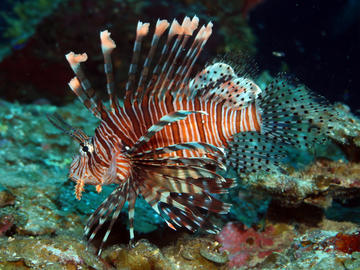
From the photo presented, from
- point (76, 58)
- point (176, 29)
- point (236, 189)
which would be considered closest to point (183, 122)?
point (176, 29)

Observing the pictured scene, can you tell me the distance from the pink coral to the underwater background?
0.04ft

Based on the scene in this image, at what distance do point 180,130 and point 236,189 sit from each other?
4.65ft

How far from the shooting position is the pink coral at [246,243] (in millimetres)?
3885

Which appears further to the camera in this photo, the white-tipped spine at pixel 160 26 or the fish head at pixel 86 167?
the fish head at pixel 86 167

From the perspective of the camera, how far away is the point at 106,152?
3.15 metres

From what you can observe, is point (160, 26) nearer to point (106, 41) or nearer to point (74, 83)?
point (106, 41)

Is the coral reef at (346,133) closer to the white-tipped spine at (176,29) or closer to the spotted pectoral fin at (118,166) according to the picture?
the white-tipped spine at (176,29)

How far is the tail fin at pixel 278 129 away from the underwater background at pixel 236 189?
195mm

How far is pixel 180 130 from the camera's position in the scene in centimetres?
336

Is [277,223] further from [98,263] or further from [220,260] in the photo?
[98,263]

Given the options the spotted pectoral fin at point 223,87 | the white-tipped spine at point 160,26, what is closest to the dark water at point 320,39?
the spotted pectoral fin at point 223,87

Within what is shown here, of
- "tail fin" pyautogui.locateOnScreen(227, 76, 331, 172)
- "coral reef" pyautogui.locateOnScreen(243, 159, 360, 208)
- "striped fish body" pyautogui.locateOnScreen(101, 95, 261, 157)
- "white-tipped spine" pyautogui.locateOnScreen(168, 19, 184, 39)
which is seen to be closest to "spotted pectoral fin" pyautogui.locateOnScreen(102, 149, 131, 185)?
"striped fish body" pyautogui.locateOnScreen(101, 95, 261, 157)

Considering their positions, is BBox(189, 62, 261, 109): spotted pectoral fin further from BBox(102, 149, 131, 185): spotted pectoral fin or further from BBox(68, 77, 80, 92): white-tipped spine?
BBox(68, 77, 80, 92): white-tipped spine

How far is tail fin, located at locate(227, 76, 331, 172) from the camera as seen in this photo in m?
3.48
